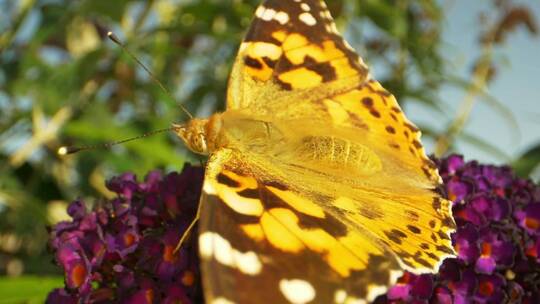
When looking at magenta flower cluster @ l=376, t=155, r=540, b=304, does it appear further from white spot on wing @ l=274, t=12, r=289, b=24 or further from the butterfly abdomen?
white spot on wing @ l=274, t=12, r=289, b=24

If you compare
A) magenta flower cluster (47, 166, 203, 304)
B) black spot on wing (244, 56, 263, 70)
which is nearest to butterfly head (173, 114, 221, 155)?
magenta flower cluster (47, 166, 203, 304)

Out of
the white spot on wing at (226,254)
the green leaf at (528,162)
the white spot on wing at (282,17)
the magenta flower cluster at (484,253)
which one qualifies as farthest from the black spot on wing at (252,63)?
the green leaf at (528,162)

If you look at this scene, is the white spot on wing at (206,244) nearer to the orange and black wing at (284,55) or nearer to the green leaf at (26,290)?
the orange and black wing at (284,55)

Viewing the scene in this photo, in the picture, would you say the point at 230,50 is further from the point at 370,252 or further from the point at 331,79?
the point at 370,252

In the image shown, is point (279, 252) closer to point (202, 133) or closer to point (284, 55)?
point (202, 133)

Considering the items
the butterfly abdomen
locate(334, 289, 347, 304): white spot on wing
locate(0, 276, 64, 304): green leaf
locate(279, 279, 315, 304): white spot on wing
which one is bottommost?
locate(0, 276, 64, 304): green leaf

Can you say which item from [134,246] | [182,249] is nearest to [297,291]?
[182,249]
